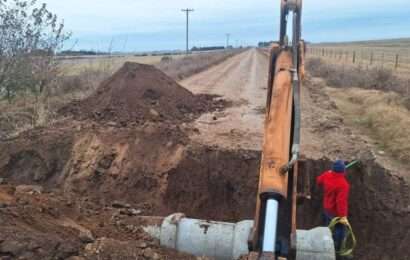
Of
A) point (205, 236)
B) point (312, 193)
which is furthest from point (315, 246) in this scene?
point (312, 193)

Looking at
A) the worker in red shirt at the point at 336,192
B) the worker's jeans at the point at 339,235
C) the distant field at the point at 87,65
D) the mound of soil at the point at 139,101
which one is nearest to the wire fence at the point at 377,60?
the distant field at the point at 87,65

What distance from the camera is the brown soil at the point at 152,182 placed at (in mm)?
6734

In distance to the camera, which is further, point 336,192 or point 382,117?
point 382,117

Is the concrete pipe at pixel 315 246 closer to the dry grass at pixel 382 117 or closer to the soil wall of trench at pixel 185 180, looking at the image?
the soil wall of trench at pixel 185 180

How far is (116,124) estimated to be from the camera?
1236 cm

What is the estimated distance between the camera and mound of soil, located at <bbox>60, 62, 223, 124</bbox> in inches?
534

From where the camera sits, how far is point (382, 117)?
1480cm

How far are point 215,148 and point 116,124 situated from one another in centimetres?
309

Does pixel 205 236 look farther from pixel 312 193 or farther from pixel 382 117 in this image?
pixel 382 117

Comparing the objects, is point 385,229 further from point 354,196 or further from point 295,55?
point 295,55

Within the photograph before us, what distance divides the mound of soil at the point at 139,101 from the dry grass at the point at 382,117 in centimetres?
412

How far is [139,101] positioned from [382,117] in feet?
20.5

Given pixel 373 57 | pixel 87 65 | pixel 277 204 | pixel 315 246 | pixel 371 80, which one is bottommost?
pixel 315 246

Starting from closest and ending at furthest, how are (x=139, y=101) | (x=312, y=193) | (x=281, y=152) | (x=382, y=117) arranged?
(x=281, y=152) → (x=312, y=193) → (x=139, y=101) → (x=382, y=117)
